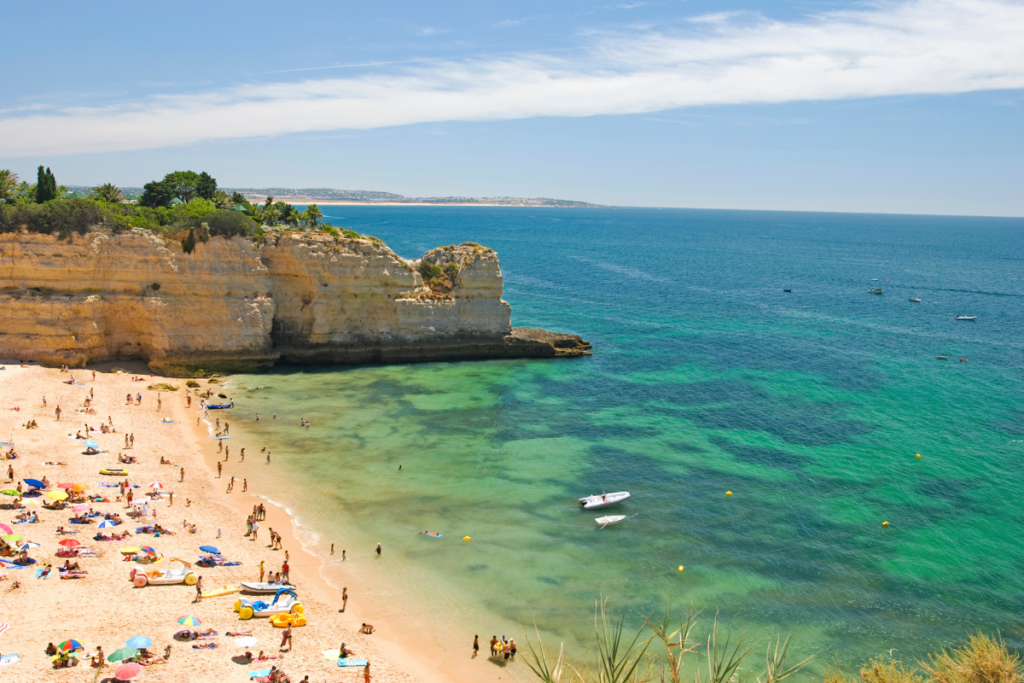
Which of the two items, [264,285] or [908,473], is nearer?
[908,473]

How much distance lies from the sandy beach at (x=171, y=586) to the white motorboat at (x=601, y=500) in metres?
10.8

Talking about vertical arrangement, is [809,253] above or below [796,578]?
above

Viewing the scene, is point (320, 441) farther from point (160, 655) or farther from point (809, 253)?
point (809, 253)

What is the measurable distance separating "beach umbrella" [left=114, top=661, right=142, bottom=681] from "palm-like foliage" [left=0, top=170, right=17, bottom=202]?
49081 mm

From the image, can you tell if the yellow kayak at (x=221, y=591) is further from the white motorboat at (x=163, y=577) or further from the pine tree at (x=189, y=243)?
the pine tree at (x=189, y=243)

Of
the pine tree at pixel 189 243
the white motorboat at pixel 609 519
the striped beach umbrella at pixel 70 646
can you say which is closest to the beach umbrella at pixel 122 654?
the striped beach umbrella at pixel 70 646

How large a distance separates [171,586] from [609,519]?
65.7 ft

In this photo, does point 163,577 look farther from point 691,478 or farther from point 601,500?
point 691,478

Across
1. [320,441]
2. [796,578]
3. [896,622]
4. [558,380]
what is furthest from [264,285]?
[896,622]

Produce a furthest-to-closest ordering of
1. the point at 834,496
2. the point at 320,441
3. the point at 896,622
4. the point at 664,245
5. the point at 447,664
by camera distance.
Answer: the point at 664,245
the point at 320,441
the point at 834,496
the point at 896,622
the point at 447,664

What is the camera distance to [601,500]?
110ft

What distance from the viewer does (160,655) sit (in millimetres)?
21688

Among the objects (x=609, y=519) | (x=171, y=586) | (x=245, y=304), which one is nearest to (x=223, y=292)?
(x=245, y=304)

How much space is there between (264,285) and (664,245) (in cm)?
15487
